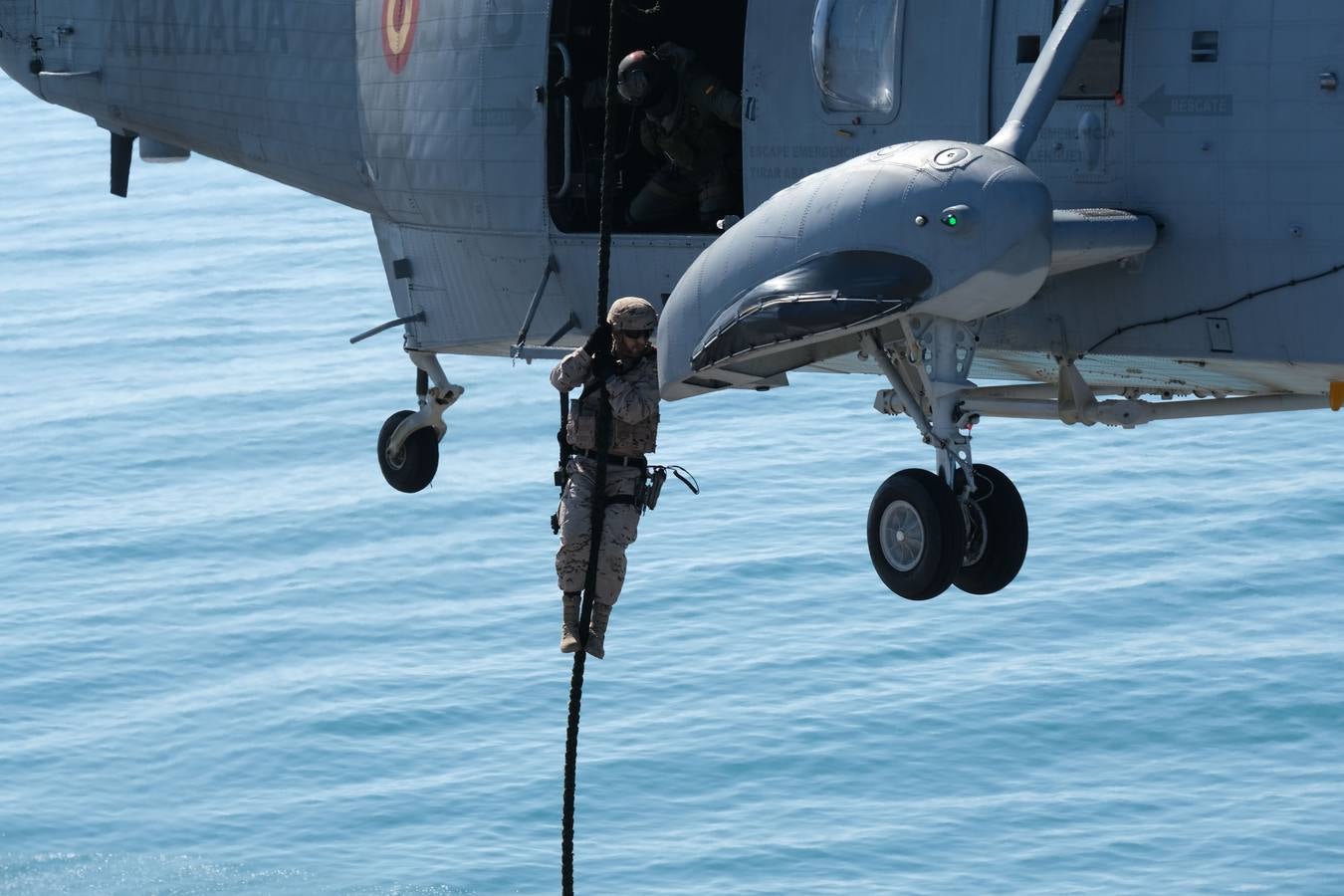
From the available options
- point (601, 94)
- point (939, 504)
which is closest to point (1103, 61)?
point (939, 504)

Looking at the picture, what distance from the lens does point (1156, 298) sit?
41.5 ft

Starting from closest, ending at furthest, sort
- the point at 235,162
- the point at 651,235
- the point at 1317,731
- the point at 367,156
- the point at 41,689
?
the point at 651,235 < the point at 367,156 < the point at 235,162 < the point at 1317,731 < the point at 41,689

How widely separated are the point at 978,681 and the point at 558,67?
18.3 meters

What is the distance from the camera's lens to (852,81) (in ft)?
44.2

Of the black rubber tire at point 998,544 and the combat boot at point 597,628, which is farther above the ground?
the black rubber tire at point 998,544

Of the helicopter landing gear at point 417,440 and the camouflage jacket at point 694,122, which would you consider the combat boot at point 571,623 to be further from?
the helicopter landing gear at point 417,440

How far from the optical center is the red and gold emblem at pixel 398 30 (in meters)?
16.2

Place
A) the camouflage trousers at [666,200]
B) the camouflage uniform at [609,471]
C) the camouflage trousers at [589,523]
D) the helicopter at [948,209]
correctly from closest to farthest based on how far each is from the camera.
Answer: the helicopter at [948,209] < the camouflage uniform at [609,471] < the camouflage trousers at [589,523] < the camouflage trousers at [666,200]

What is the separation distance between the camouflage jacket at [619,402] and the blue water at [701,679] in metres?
18.2

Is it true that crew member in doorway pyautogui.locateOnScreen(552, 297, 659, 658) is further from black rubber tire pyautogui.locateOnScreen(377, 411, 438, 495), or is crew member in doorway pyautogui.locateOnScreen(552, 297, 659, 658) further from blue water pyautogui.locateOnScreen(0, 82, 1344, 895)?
blue water pyautogui.locateOnScreen(0, 82, 1344, 895)

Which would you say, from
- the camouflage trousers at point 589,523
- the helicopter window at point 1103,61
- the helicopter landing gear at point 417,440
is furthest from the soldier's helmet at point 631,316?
the helicopter landing gear at point 417,440

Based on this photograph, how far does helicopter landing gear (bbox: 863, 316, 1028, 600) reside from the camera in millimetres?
12344

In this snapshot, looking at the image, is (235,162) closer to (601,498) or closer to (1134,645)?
(601,498)

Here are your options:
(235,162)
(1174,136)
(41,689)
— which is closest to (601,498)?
(1174,136)
